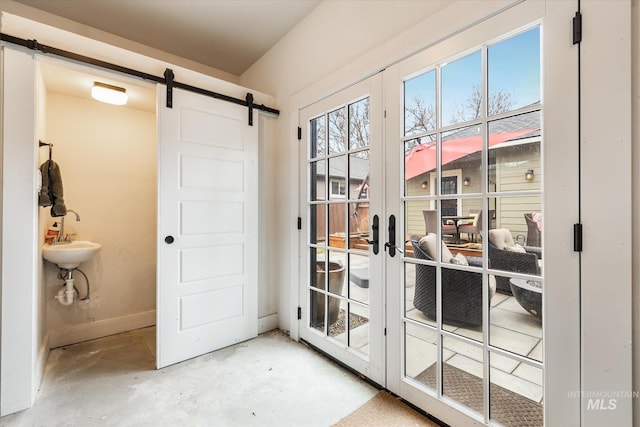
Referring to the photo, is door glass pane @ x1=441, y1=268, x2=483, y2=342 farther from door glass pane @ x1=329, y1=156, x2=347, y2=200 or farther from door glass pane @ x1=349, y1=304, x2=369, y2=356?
door glass pane @ x1=329, y1=156, x2=347, y2=200

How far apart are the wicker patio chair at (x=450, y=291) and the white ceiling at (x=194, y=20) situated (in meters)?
2.23

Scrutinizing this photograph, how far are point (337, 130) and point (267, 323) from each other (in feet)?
6.35

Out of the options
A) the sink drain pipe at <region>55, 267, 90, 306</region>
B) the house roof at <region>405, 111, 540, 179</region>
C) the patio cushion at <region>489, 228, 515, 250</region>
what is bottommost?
the sink drain pipe at <region>55, 267, 90, 306</region>

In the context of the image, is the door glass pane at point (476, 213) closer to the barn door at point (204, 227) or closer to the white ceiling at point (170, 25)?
the barn door at point (204, 227)

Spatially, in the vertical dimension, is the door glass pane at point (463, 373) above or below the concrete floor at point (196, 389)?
above

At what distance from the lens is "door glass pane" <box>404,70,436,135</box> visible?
167 cm

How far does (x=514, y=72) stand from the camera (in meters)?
1.36

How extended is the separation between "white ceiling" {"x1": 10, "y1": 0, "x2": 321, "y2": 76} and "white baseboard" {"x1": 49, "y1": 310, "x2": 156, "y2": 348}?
272cm

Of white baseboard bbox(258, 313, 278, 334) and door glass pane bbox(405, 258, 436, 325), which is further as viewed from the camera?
white baseboard bbox(258, 313, 278, 334)

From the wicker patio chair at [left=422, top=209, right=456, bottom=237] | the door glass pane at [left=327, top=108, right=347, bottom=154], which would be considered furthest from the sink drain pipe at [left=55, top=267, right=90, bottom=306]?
the wicker patio chair at [left=422, top=209, right=456, bottom=237]

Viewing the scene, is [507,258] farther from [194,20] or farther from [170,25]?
[170,25]

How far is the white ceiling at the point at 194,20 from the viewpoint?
2367 millimetres

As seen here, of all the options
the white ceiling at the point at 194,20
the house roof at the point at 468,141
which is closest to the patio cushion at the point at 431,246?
the house roof at the point at 468,141

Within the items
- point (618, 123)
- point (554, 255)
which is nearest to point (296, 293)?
point (554, 255)
